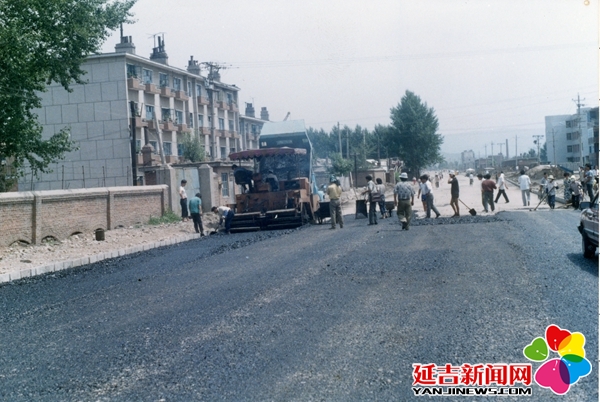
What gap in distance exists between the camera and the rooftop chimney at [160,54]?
170 ft

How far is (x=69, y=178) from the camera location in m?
43.4

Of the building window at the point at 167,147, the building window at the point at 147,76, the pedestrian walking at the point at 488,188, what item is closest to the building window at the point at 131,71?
the building window at the point at 147,76

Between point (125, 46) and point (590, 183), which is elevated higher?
point (125, 46)

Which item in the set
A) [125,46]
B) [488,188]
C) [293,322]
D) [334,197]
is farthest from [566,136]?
[293,322]

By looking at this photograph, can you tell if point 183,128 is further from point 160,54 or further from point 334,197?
point 334,197

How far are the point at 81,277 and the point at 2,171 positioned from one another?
46.8 ft

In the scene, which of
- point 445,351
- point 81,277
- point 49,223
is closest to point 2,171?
point 49,223

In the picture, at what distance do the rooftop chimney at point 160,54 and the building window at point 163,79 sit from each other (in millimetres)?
1122

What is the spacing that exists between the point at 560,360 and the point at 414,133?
66899mm

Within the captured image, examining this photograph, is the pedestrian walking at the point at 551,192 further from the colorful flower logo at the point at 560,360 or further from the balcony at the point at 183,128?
the balcony at the point at 183,128

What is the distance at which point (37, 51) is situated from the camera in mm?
19797

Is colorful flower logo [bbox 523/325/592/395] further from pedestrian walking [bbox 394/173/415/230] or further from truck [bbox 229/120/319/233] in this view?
truck [bbox 229/120/319/233]

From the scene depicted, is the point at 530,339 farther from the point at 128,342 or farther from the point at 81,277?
the point at 81,277

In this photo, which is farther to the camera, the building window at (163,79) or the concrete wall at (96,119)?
the building window at (163,79)
